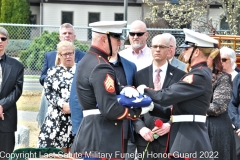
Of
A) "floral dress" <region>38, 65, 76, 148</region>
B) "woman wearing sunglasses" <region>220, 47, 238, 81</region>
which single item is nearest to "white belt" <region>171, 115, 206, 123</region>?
"floral dress" <region>38, 65, 76, 148</region>

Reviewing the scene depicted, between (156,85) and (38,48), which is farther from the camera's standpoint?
(38,48)

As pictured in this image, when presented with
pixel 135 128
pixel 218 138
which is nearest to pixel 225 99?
pixel 218 138

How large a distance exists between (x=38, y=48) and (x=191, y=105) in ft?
27.0

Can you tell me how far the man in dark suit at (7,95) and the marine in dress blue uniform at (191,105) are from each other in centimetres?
290

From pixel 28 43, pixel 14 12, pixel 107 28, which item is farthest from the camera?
pixel 14 12

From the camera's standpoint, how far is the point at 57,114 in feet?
26.7

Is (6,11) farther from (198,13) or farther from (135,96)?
(135,96)

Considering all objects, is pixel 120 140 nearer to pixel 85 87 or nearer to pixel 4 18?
pixel 85 87

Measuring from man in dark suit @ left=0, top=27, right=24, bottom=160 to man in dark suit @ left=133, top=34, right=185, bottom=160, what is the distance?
7.20 feet

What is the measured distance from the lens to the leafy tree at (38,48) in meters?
13.9

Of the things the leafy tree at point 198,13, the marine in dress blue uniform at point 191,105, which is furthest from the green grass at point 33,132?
the leafy tree at point 198,13

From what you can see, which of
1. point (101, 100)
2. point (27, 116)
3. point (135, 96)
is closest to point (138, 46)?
point (135, 96)

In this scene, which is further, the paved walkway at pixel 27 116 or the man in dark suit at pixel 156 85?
the paved walkway at pixel 27 116

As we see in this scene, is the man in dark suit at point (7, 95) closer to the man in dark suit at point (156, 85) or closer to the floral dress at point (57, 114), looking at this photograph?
the floral dress at point (57, 114)
